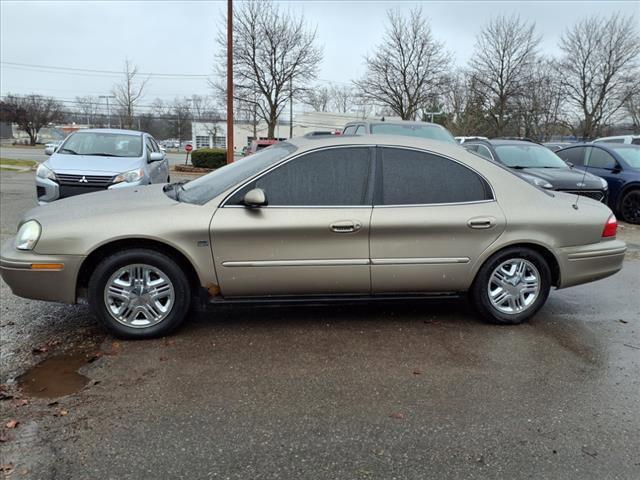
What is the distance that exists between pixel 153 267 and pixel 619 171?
10240 millimetres

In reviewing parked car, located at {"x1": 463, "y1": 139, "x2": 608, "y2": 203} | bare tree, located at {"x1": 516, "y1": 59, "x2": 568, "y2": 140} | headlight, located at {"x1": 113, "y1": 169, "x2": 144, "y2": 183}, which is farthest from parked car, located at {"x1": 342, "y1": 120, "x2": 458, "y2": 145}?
bare tree, located at {"x1": 516, "y1": 59, "x2": 568, "y2": 140}

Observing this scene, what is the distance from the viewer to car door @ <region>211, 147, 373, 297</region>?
393 centimetres

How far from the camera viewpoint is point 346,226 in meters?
4.00

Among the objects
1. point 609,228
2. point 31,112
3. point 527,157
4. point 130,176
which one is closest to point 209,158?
point 130,176

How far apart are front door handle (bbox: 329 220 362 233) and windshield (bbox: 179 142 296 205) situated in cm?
71

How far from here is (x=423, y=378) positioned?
3453 mm

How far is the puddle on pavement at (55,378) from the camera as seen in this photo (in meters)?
3.17

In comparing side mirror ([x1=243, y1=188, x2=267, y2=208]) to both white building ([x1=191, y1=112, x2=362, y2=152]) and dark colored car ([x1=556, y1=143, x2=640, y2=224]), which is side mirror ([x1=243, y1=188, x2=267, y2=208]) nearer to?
dark colored car ([x1=556, y1=143, x2=640, y2=224])

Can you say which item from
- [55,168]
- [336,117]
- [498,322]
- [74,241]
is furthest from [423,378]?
[336,117]

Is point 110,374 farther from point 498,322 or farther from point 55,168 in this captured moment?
point 55,168

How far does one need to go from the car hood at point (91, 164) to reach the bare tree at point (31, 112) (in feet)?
192

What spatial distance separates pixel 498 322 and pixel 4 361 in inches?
151

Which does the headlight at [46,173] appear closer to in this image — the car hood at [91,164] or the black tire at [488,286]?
the car hood at [91,164]

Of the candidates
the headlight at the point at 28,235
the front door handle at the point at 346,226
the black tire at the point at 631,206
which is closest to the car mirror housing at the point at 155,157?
the headlight at the point at 28,235
